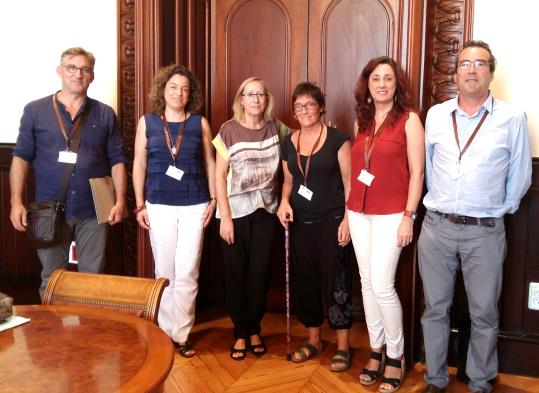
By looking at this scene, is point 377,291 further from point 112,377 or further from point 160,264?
point 112,377

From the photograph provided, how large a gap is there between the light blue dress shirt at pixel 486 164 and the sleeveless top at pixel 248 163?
901 mm

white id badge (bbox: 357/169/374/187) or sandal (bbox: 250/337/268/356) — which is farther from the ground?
white id badge (bbox: 357/169/374/187)

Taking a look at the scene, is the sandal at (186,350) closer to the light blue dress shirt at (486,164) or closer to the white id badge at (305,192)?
the white id badge at (305,192)

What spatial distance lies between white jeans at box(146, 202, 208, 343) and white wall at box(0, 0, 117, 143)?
3.36 feet

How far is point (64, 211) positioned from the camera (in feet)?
9.57

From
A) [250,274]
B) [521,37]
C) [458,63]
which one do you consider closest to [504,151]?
[458,63]

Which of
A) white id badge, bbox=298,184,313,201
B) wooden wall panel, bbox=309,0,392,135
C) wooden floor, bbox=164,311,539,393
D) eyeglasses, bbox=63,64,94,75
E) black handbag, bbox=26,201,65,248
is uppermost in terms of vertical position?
wooden wall panel, bbox=309,0,392,135

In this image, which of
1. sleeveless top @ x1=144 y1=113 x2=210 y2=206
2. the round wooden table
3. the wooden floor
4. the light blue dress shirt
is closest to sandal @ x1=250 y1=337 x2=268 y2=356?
the wooden floor

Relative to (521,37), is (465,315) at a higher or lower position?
lower

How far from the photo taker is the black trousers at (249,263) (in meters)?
2.99

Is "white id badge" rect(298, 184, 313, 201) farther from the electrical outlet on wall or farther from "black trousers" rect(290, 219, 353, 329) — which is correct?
the electrical outlet on wall

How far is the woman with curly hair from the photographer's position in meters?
2.98

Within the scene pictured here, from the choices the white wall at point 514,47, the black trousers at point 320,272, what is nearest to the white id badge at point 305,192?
the black trousers at point 320,272

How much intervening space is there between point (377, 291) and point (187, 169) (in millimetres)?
1189
